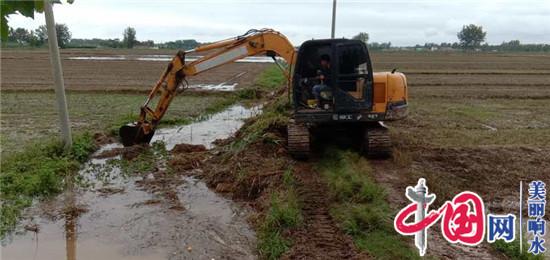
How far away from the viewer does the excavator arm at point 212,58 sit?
10438 millimetres

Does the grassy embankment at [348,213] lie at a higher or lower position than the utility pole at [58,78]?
lower

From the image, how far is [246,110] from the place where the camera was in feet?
58.9

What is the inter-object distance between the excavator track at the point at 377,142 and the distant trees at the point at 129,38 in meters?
122

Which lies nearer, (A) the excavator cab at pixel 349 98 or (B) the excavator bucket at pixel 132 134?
(A) the excavator cab at pixel 349 98

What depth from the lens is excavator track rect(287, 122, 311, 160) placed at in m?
9.27

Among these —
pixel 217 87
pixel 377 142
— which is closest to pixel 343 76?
pixel 377 142

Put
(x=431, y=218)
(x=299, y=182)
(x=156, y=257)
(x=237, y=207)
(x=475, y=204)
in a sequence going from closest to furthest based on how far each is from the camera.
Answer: (x=475, y=204) → (x=431, y=218) → (x=156, y=257) → (x=237, y=207) → (x=299, y=182)

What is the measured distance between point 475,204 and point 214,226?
4143 millimetres

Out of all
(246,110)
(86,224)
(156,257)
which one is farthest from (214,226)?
(246,110)

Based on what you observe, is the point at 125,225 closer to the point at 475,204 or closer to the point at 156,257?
the point at 156,257

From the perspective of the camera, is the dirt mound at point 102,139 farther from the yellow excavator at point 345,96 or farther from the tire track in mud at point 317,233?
the tire track in mud at point 317,233

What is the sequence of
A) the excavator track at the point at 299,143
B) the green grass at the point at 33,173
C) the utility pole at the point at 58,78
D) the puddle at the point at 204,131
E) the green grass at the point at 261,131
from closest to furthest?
the green grass at the point at 33,173, the excavator track at the point at 299,143, the utility pole at the point at 58,78, the green grass at the point at 261,131, the puddle at the point at 204,131

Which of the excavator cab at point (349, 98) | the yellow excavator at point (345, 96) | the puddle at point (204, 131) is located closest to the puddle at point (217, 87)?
the puddle at point (204, 131)

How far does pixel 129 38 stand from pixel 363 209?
126432 mm
